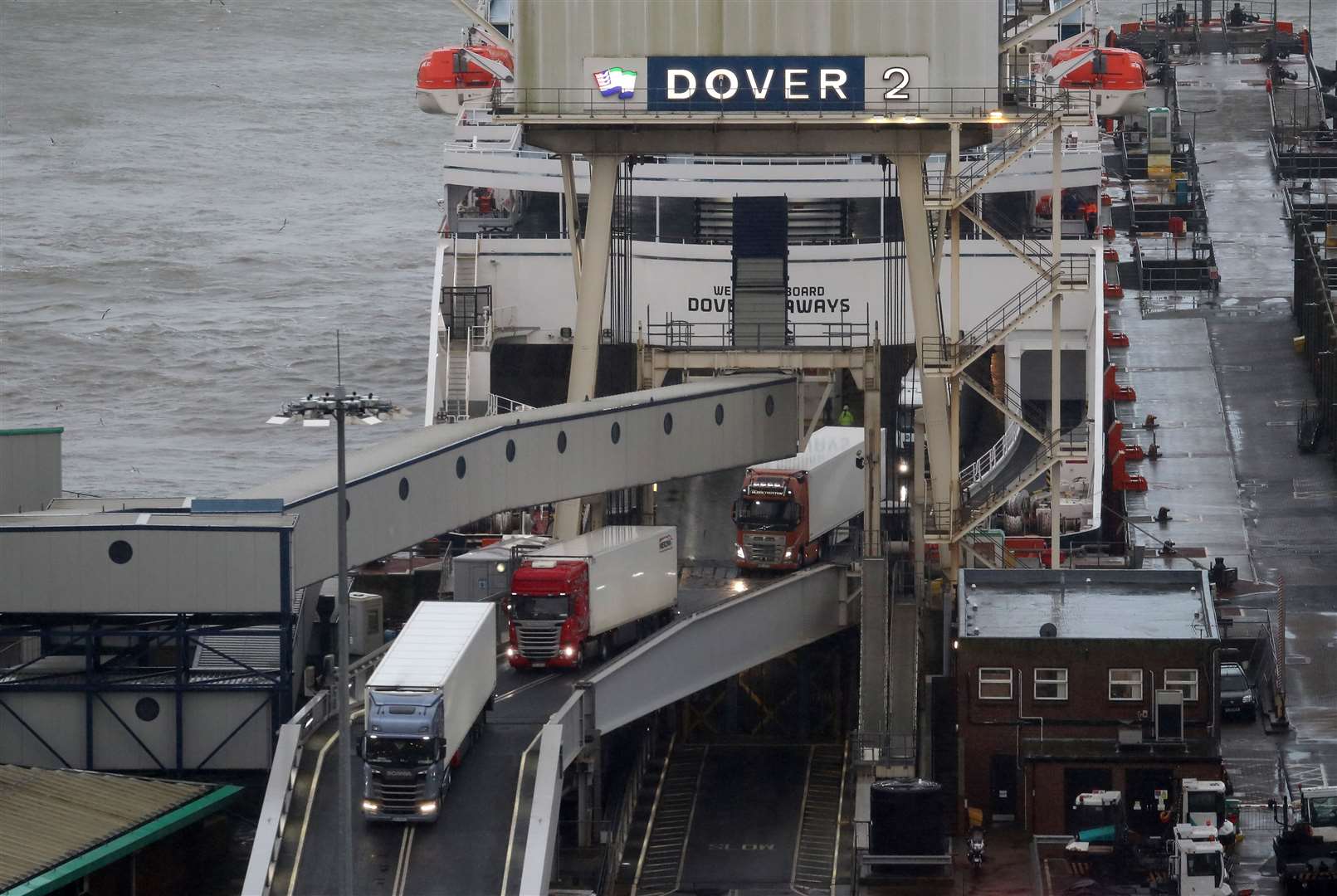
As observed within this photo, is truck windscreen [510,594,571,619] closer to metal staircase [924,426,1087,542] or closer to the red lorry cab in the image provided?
the red lorry cab

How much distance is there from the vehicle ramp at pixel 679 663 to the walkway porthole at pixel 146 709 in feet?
30.4

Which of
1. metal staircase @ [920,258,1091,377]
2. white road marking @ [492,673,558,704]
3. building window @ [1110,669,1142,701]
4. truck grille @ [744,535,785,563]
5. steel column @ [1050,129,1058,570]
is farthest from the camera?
truck grille @ [744,535,785,563]

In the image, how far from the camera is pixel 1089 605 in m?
65.6

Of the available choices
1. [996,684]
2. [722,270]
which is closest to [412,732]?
[996,684]

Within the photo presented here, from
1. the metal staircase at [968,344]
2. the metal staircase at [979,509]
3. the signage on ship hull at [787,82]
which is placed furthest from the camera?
the metal staircase at [979,509]

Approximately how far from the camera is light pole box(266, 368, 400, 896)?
4591cm

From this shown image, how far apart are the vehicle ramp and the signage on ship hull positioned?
12.7 m

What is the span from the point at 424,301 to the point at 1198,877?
84.5 m

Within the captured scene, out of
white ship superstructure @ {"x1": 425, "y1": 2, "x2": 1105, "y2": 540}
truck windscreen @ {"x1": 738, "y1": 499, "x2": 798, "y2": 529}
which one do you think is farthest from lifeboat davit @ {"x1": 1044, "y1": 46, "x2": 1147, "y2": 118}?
truck windscreen @ {"x1": 738, "y1": 499, "x2": 798, "y2": 529}

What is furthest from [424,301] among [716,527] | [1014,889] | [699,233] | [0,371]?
[1014,889]

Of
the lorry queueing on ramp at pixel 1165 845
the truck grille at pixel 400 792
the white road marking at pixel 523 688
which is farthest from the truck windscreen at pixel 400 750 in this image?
the lorry queueing on ramp at pixel 1165 845

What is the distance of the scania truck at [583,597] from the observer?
6219cm

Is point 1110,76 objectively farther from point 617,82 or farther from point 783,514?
point 617,82

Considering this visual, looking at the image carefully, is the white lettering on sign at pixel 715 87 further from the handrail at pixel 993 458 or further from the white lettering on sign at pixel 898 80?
the handrail at pixel 993 458
